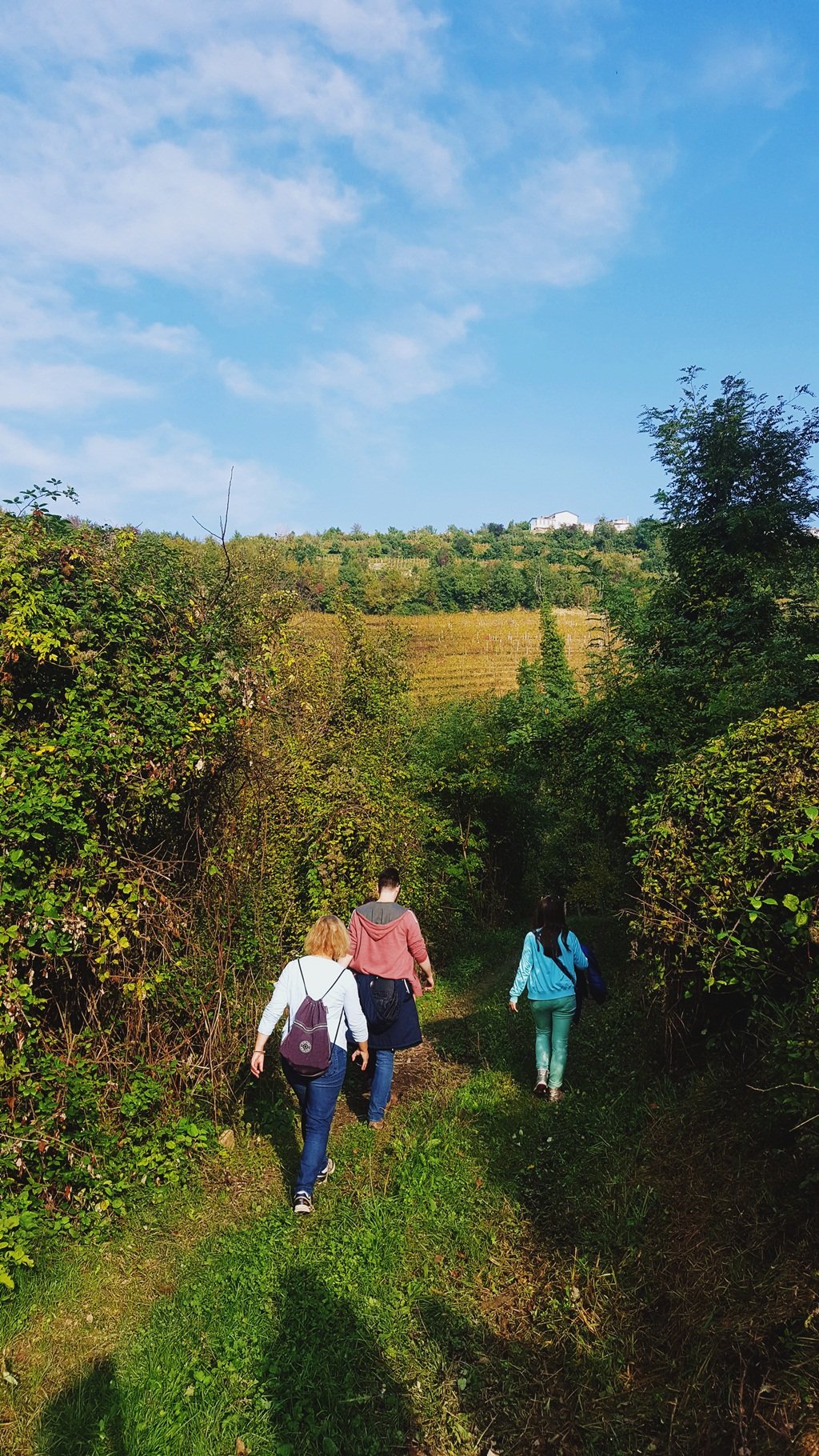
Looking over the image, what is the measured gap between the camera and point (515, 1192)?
189 inches

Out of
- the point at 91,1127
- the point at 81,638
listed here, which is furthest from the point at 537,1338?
the point at 81,638

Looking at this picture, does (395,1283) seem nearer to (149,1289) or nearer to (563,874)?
(149,1289)

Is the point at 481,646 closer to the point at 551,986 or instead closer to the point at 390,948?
the point at 390,948

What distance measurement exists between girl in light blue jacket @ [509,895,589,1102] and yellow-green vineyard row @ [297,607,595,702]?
44520mm

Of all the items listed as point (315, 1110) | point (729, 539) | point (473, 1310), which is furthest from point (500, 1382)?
point (729, 539)

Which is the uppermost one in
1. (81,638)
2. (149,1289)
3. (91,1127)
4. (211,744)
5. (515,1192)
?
(81,638)

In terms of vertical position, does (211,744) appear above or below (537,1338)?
above

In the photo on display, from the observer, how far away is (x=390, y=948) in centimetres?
616

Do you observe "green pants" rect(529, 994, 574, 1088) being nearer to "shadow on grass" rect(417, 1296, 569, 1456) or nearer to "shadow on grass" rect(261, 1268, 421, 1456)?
"shadow on grass" rect(417, 1296, 569, 1456)

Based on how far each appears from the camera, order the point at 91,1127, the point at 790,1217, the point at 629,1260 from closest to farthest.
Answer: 1. the point at 790,1217
2. the point at 629,1260
3. the point at 91,1127

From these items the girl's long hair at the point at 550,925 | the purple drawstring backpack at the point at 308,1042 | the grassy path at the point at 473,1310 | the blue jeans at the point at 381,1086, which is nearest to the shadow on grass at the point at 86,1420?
the grassy path at the point at 473,1310

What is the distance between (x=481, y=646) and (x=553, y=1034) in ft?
206

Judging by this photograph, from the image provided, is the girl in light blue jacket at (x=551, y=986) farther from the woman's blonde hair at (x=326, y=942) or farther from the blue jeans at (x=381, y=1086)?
the woman's blonde hair at (x=326, y=942)

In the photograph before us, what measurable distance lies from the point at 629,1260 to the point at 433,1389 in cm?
110
